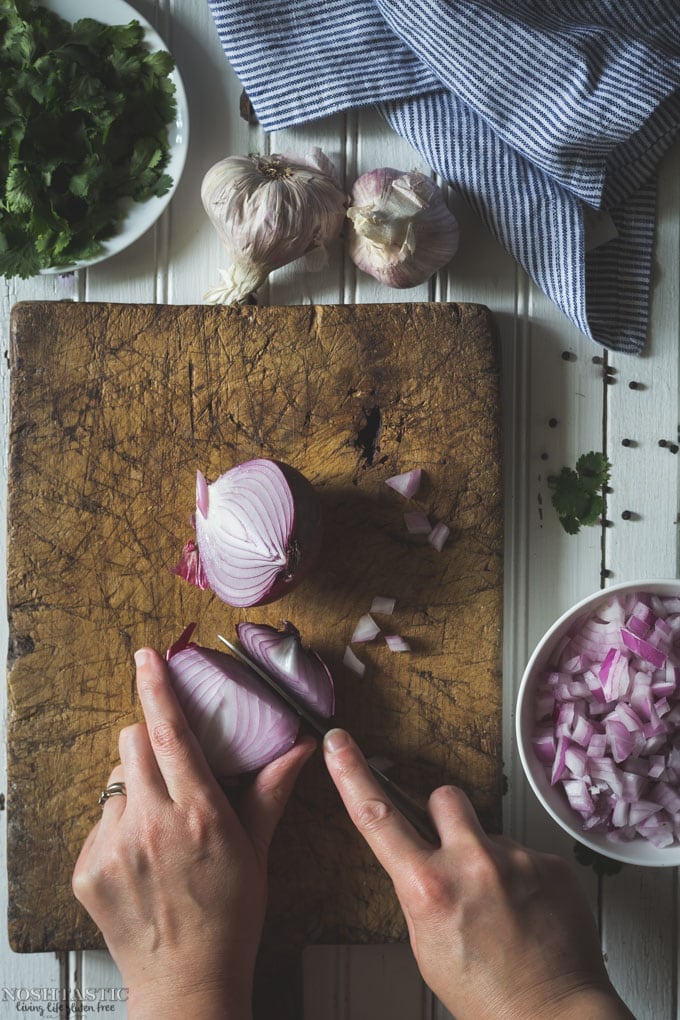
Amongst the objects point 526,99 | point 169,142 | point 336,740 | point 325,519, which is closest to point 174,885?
point 336,740

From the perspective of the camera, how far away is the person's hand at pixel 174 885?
1128mm

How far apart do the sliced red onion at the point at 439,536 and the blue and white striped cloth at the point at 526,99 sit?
39 cm

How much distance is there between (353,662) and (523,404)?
0.49 m

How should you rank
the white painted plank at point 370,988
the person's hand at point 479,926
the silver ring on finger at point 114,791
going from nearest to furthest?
the person's hand at point 479,926, the silver ring on finger at point 114,791, the white painted plank at point 370,988

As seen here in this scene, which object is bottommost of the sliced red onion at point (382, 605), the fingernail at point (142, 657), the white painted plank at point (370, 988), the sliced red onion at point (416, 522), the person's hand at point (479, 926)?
the white painted plank at point (370, 988)

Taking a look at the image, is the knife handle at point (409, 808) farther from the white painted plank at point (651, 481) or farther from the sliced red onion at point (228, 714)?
the white painted plank at point (651, 481)

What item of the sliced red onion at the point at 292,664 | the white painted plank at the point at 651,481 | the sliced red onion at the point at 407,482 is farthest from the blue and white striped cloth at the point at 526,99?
the sliced red onion at the point at 292,664

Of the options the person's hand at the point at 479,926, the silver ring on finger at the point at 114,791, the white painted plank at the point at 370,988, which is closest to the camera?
the person's hand at the point at 479,926

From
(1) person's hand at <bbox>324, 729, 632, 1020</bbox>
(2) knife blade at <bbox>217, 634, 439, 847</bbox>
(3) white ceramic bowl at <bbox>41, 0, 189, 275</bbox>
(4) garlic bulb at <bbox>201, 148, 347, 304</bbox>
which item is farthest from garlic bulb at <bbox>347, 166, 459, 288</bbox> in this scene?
(1) person's hand at <bbox>324, 729, 632, 1020</bbox>

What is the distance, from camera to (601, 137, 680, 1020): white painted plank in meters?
1.33

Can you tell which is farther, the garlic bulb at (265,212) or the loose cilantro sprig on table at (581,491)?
the loose cilantro sprig on table at (581,491)

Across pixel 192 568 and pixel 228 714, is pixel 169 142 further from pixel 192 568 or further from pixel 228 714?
pixel 228 714

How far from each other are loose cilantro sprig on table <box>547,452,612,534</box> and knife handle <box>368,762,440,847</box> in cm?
48

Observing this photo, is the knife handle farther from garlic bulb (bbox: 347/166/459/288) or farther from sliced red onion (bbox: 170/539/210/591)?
garlic bulb (bbox: 347/166/459/288)
